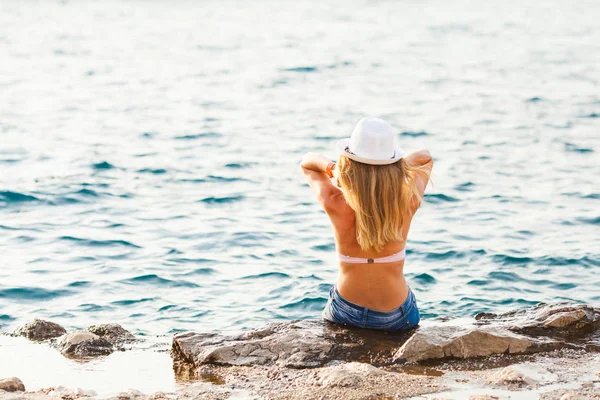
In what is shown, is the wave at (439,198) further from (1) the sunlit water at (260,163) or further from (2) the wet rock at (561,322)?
(2) the wet rock at (561,322)

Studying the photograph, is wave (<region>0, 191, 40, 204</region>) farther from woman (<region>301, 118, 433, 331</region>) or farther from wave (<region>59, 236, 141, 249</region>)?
woman (<region>301, 118, 433, 331</region>)

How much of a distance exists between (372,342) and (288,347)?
1.72 feet

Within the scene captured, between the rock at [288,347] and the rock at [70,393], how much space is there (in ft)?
2.14

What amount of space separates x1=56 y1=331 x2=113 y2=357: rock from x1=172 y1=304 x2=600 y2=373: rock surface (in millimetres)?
522

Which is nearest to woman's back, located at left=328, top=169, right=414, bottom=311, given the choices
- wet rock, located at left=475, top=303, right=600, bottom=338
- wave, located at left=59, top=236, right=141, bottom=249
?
wet rock, located at left=475, top=303, right=600, bottom=338

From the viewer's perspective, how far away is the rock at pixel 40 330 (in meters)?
6.23

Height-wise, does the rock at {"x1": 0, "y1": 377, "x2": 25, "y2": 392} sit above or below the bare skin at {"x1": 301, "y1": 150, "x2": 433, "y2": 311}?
below

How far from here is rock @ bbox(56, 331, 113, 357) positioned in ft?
18.9

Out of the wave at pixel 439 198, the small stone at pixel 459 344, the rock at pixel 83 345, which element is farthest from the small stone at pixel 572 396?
the wave at pixel 439 198

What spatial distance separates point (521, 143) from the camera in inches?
564

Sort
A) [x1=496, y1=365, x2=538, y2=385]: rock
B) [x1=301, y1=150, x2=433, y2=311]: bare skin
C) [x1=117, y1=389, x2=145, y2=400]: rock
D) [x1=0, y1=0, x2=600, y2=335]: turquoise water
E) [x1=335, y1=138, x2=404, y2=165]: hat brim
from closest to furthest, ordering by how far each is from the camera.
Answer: [x1=117, y1=389, x2=145, y2=400]: rock, [x1=496, y1=365, x2=538, y2=385]: rock, [x1=335, y1=138, x2=404, y2=165]: hat brim, [x1=301, y1=150, x2=433, y2=311]: bare skin, [x1=0, y1=0, x2=600, y2=335]: turquoise water

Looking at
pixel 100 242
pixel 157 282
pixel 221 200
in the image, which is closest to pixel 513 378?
pixel 157 282

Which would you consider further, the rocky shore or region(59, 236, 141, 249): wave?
region(59, 236, 141, 249): wave

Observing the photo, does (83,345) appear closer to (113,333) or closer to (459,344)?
(113,333)
